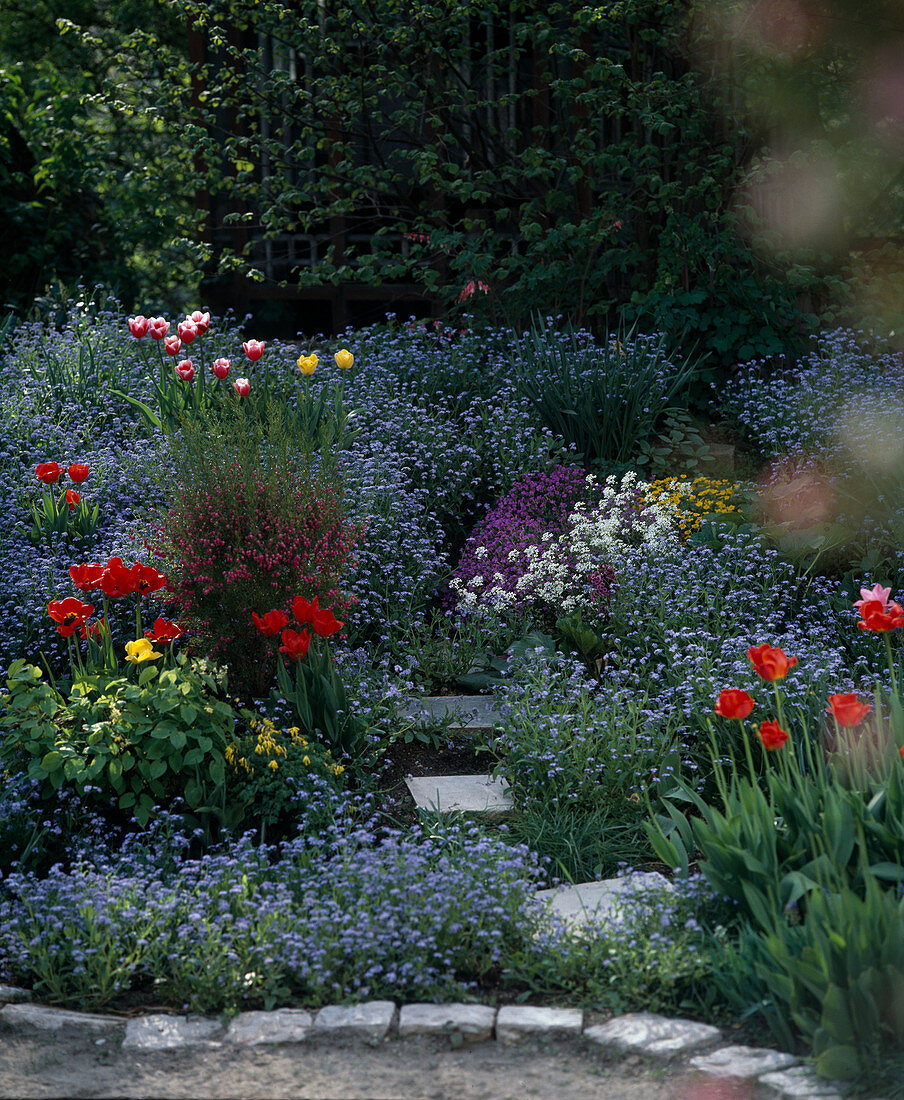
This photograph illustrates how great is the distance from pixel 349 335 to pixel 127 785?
4.78 metres

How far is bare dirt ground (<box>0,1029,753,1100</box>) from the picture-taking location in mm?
2305

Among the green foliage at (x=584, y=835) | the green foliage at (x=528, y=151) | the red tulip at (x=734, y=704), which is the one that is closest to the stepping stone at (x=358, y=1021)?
the green foliage at (x=584, y=835)

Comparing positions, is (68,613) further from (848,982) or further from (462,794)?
(848,982)

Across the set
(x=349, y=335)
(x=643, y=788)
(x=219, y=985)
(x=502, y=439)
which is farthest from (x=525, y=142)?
(x=219, y=985)

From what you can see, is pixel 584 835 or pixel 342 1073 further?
pixel 584 835

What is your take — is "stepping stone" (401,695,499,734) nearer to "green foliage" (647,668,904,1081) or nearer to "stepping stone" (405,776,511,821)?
"stepping stone" (405,776,511,821)

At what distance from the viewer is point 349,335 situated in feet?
25.0

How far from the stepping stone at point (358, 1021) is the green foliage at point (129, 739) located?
37.3 inches

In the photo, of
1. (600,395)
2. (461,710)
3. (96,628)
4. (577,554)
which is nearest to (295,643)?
(96,628)

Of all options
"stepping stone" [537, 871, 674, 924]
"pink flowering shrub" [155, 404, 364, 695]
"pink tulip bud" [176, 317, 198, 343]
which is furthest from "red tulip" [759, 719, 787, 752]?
"pink tulip bud" [176, 317, 198, 343]

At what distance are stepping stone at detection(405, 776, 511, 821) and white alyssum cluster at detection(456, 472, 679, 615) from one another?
103 cm

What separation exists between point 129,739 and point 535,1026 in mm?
1527

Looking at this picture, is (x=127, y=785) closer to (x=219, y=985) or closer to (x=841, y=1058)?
(x=219, y=985)

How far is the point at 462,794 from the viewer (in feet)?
12.1
